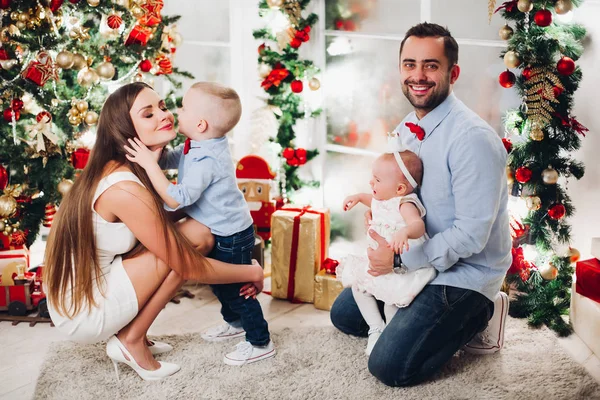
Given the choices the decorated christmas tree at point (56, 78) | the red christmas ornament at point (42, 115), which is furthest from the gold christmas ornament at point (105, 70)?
the red christmas ornament at point (42, 115)

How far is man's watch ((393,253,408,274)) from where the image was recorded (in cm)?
245

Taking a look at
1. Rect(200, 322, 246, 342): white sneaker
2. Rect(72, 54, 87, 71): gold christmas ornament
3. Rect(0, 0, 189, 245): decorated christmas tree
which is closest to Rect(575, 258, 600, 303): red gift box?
Rect(200, 322, 246, 342): white sneaker

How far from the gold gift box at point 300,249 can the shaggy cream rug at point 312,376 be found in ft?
1.47

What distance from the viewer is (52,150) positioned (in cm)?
321

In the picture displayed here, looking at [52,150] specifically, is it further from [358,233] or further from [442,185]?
[442,185]

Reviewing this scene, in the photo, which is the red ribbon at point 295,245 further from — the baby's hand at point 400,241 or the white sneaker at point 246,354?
the baby's hand at point 400,241

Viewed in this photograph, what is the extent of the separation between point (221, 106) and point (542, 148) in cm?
137

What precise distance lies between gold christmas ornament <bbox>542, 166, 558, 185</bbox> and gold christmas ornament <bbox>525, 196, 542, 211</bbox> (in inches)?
3.3

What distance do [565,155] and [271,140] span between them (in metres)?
1.56

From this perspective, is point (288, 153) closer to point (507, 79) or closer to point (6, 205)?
point (507, 79)

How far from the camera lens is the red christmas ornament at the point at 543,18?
2656mm

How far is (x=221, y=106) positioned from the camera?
2510 mm

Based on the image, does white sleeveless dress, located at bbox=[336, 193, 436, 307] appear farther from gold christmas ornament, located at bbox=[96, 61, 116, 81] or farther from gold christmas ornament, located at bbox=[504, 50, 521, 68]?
gold christmas ornament, located at bbox=[96, 61, 116, 81]

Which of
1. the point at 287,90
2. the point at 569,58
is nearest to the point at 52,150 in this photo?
the point at 287,90
